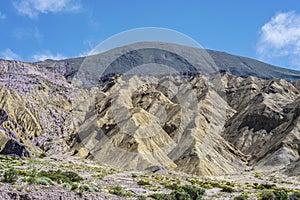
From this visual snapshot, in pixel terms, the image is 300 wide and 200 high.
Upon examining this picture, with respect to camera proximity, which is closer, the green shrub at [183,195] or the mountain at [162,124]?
the green shrub at [183,195]

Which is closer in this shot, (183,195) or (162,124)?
(183,195)

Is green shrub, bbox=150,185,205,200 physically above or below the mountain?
below

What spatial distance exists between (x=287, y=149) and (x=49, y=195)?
82.4 metres

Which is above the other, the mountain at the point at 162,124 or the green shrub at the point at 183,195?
the mountain at the point at 162,124

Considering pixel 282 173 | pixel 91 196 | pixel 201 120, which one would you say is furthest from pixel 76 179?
pixel 201 120

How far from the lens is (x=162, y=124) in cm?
11019

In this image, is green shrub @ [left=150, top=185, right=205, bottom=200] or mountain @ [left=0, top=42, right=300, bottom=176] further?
mountain @ [left=0, top=42, right=300, bottom=176]

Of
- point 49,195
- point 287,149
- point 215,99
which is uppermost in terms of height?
point 215,99

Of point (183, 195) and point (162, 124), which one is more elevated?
point (162, 124)

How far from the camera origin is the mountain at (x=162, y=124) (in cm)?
8481

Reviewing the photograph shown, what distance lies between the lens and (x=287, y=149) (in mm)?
95062

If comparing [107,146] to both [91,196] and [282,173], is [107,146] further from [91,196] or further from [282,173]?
[91,196]

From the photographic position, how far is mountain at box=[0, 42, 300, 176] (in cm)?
8481

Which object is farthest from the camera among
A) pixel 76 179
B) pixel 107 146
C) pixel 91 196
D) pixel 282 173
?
pixel 107 146
